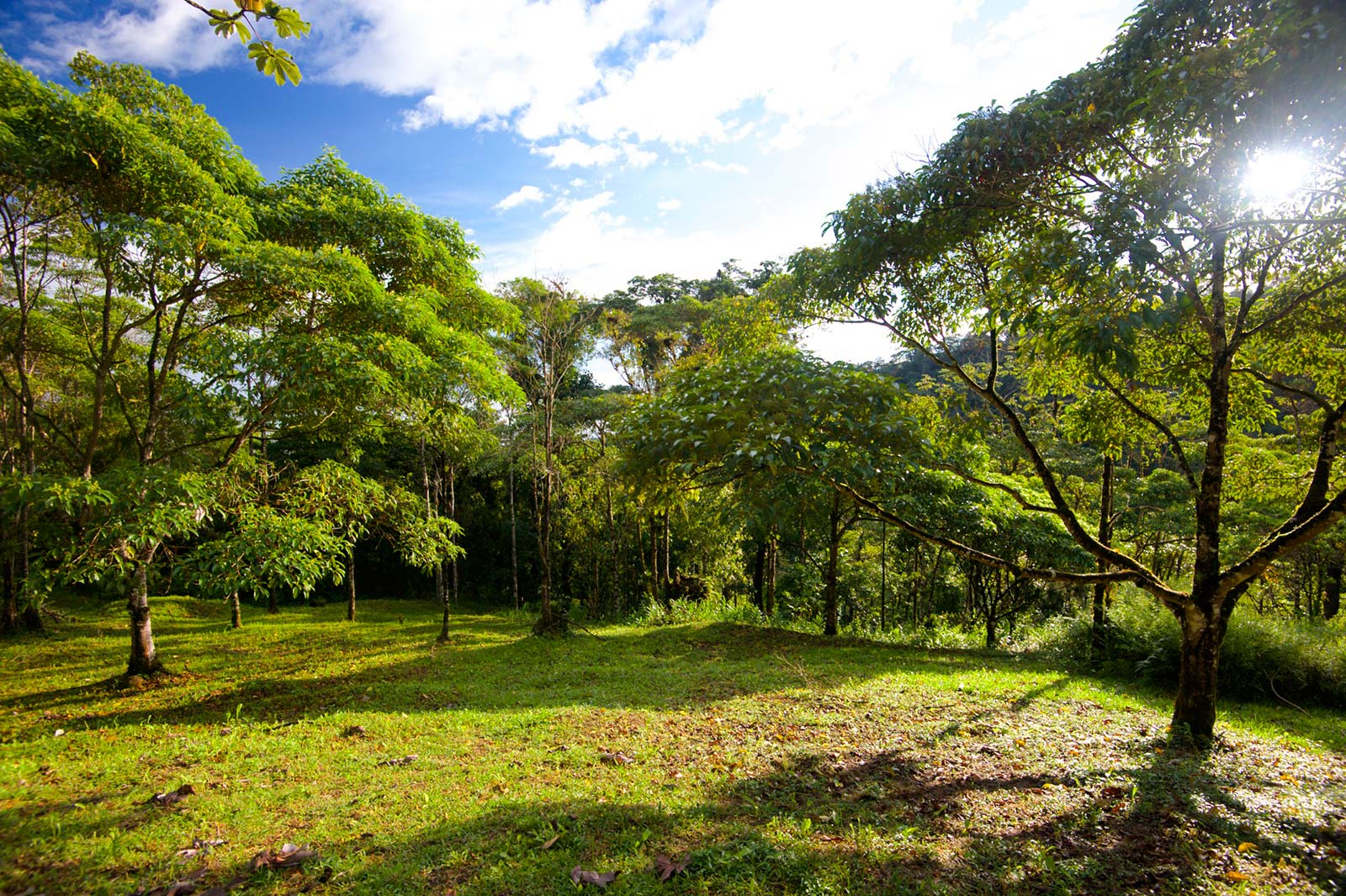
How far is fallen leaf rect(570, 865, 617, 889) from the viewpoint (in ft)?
9.84

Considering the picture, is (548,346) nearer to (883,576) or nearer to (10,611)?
(10,611)

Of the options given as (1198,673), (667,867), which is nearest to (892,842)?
(667,867)

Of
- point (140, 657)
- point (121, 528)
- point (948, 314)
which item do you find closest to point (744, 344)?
point (948, 314)

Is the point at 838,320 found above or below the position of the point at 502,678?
above

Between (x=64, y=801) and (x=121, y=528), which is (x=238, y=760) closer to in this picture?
(x=64, y=801)

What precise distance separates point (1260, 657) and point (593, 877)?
9.14 m

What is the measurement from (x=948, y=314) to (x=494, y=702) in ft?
22.4

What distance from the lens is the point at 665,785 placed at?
14.2ft

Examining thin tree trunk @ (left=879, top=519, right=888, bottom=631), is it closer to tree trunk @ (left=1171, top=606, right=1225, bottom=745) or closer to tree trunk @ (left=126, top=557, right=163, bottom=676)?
tree trunk @ (left=1171, top=606, right=1225, bottom=745)

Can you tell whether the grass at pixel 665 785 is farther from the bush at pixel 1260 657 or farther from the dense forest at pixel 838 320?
the dense forest at pixel 838 320

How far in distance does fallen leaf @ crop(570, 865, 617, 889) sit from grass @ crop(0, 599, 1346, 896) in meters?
0.04

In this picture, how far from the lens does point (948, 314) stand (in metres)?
5.84

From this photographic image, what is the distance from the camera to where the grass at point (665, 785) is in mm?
3121

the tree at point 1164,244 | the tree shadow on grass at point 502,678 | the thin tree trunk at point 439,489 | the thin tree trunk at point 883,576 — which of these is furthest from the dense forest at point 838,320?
the thin tree trunk at point 439,489
